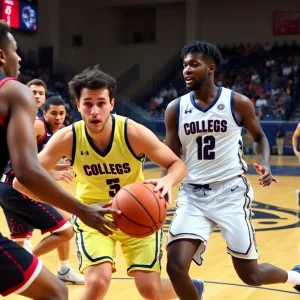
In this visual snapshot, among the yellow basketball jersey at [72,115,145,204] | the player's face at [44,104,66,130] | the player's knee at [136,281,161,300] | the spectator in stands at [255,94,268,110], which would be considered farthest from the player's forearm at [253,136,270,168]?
the spectator in stands at [255,94,268,110]

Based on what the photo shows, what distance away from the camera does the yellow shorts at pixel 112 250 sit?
3469mm

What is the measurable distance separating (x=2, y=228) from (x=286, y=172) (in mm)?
9053

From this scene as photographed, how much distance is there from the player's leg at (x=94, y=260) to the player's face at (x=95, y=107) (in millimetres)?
698

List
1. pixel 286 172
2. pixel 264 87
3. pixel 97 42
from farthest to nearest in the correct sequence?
pixel 97 42 < pixel 264 87 < pixel 286 172

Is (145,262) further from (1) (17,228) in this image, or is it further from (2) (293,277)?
(1) (17,228)

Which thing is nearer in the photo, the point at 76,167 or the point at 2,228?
the point at 76,167

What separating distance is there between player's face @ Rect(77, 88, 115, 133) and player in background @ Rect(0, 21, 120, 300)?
87cm

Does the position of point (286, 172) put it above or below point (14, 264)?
below

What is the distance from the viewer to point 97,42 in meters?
27.6

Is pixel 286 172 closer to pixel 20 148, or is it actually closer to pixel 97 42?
pixel 20 148

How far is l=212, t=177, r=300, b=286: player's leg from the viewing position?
376cm

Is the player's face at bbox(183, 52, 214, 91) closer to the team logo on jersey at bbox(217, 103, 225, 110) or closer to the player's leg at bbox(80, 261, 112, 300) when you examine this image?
the team logo on jersey at bbox(217, 103, 225, 110)

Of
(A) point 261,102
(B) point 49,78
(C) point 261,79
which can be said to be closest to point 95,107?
(A) point 261,102

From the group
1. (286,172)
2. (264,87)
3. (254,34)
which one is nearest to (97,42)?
(254,34)
